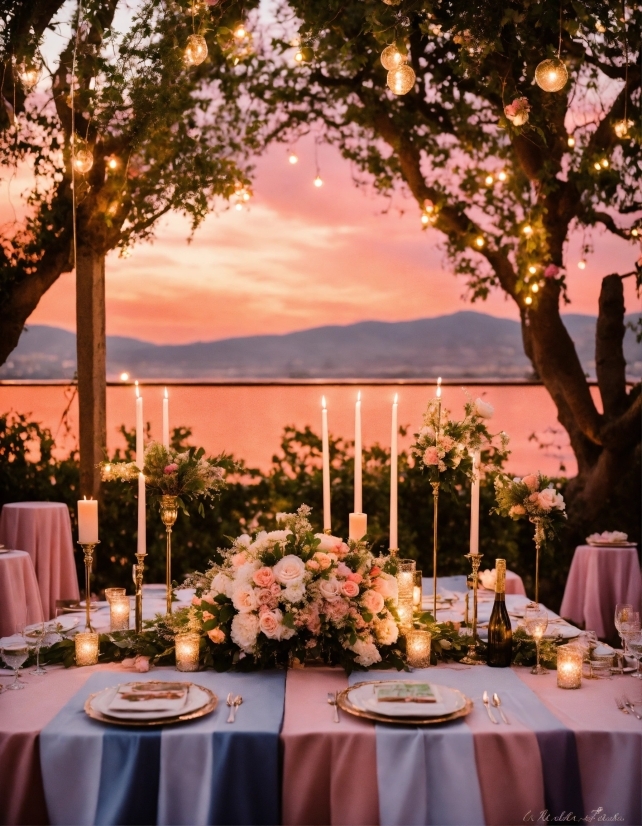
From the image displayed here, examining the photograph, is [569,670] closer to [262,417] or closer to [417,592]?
[417,592]

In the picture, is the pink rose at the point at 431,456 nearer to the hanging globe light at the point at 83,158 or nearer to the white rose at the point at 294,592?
the white rose at the point at 294,592

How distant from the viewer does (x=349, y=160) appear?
6.38 m

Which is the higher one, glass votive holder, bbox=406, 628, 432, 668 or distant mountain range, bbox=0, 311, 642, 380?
distant mountain range, bbox=0, 311, 642, 380

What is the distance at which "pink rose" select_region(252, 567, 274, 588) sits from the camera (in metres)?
2.15

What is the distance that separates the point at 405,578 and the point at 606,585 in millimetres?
2636

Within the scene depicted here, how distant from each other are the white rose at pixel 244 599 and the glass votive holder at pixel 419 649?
45 centimetres

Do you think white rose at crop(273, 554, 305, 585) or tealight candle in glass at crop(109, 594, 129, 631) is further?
tealight candle in glass at crop(109, 594, 129, 631)

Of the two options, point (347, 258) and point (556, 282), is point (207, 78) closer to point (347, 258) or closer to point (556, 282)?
point (556, 282)

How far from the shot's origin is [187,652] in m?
2.19

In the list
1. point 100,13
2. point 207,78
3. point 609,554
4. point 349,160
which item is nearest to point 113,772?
point 100,13

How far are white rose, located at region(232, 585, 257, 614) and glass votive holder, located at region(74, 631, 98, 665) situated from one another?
425 mm

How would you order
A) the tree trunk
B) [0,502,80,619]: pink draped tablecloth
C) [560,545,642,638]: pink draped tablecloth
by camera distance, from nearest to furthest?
[560,545,642,638]: pink draped tablecloth → [0,502,80,619]: pink draped tablecloth → the tree trunk

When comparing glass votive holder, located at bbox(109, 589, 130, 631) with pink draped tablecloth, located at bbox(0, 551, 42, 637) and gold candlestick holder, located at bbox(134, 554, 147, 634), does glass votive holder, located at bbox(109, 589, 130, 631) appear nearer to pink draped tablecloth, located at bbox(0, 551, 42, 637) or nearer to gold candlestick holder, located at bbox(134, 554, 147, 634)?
gold candlestick holder, located at bbox(134, 554, 147, 634)

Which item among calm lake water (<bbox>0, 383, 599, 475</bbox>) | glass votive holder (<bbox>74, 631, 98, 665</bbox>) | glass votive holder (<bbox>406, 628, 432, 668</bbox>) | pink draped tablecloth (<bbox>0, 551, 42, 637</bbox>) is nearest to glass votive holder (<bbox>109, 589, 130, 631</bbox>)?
glass votive holder (<bbox>74, 631, 98, 665</bbox>)
